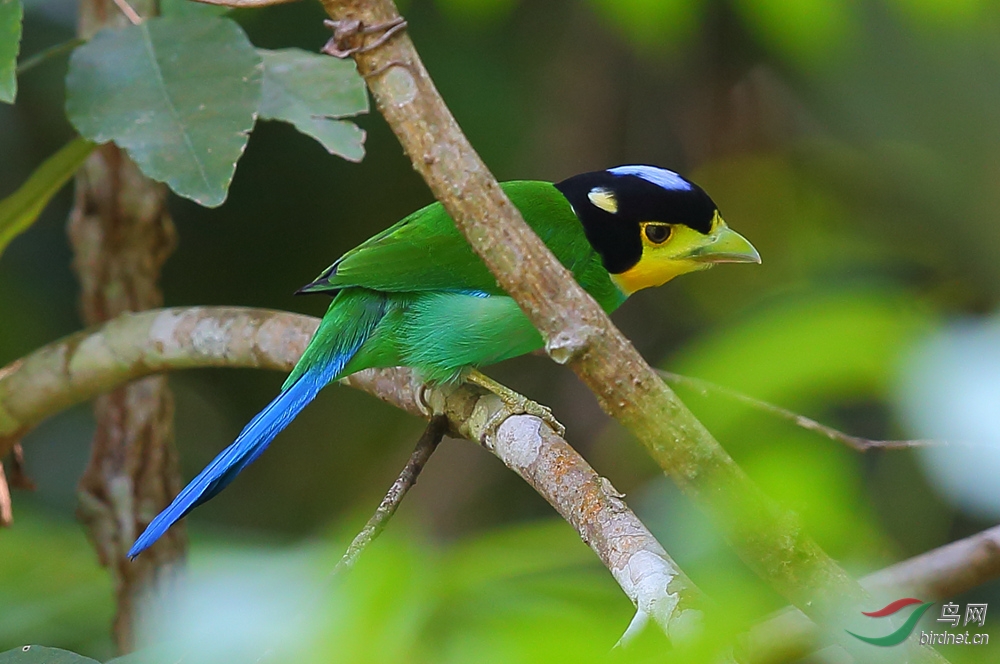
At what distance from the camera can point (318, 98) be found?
2.21 metres

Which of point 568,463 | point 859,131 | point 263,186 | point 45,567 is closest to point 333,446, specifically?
point 263,186

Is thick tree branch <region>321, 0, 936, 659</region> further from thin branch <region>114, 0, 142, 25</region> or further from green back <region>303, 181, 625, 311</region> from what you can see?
thin branch <region>114, 0, 142, 25</region>

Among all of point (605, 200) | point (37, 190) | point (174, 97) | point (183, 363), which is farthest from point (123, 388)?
point (605, 200)

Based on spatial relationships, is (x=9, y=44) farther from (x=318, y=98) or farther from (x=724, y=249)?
(x=724, y=249)

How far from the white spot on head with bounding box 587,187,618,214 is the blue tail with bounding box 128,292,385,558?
58cm

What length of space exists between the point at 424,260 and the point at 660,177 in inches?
24.5

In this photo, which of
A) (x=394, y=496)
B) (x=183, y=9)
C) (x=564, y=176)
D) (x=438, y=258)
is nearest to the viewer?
(x=394, y=496)

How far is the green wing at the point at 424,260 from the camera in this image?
223 cm

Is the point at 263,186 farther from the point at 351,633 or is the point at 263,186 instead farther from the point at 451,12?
the point at 351,633

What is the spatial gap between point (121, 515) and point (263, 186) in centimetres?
167

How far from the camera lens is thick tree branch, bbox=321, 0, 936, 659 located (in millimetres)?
1218

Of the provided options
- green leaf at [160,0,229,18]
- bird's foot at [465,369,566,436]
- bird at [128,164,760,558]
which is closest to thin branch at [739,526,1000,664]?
bird's foot at [465,369,566,436]

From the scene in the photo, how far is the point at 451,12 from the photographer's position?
3.46 meters

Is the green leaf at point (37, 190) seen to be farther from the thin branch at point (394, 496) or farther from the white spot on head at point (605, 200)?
the white spot on head at point (605, 200)
